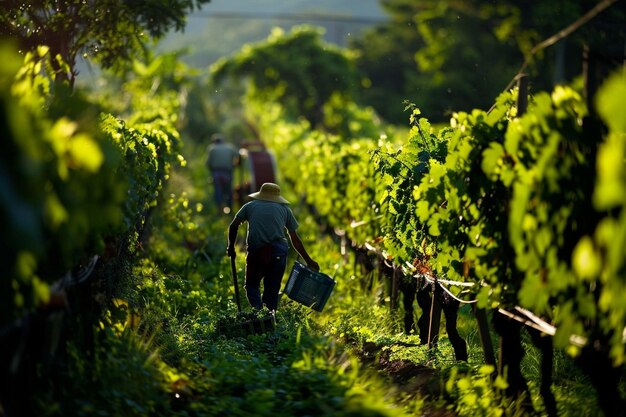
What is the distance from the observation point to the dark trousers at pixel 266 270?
1062 cm

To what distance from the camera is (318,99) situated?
4394cm

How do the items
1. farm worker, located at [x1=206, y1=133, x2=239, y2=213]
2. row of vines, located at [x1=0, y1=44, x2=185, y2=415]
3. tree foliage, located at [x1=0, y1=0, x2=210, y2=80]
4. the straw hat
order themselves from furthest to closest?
farm worker, located at [x1=206, y1=133, x2=239, y2=213]
tree foliage, located at [x1=0, y1=0, x2=210, y2=80]
the straw hat
row of vines, located at [x1=0, y1=44, x2=185, y2=415]

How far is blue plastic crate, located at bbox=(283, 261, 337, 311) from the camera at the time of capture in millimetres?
10219

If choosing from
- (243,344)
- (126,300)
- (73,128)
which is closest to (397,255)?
(243,344)

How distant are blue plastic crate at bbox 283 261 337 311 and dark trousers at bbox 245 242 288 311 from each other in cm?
41

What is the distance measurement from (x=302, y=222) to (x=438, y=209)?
1116cm

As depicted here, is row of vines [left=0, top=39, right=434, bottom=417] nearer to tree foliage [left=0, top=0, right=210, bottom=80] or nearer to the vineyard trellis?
the vineyard trellis

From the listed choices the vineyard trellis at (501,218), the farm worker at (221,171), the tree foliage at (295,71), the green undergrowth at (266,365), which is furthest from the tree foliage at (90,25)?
the tree foliage at (295,71)

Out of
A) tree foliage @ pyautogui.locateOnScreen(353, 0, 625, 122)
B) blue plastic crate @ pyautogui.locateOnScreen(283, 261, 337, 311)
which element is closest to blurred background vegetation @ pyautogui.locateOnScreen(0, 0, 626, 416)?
blue plastic crate @ pyautogui.locateOnScreen(283, 261, 337, 311)

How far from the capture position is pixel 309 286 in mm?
10297

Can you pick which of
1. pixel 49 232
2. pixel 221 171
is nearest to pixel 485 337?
pixel 49 232

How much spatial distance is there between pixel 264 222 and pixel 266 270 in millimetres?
478

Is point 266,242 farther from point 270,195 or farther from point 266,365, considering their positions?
point 266,365

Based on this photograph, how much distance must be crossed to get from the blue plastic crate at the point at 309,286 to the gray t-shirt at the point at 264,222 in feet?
1.65
